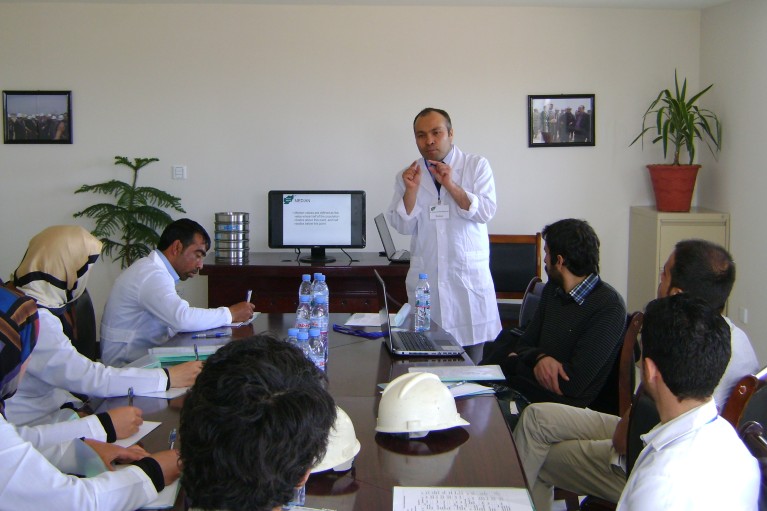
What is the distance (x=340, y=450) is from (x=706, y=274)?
4.25ft

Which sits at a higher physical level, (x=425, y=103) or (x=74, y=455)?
(x=425, y=103)

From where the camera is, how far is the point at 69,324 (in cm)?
266

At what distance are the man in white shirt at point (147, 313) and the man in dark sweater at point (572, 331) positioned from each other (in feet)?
4.09

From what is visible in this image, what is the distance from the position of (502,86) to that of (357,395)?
372 centimetres

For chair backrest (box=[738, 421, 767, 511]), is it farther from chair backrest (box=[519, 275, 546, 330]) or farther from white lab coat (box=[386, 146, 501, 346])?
white lab coat (box=[386, 146, 501, 346])

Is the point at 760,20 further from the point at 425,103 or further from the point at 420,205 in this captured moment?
the point at 420,205

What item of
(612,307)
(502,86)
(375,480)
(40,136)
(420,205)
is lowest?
(375,480)

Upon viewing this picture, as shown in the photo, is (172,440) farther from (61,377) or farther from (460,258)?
(460,258)

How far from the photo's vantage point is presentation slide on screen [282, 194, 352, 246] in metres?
5.15

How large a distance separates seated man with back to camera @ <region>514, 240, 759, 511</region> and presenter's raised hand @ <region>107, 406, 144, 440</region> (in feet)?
3.67

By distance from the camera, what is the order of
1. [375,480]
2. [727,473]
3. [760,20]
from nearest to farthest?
1. [727,473]
2. [375,480]
3. [760,20]

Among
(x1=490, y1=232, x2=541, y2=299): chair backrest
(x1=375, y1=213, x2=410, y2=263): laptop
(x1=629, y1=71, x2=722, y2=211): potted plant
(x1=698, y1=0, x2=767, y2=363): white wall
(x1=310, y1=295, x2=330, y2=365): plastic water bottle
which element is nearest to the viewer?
(x1=310, y1=295, x2=330, y2=365): plastic water bottle

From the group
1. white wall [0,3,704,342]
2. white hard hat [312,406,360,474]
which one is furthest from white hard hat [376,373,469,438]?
white wall [0,3,704,342]

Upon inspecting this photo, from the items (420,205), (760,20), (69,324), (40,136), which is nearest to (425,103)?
(420,205)
